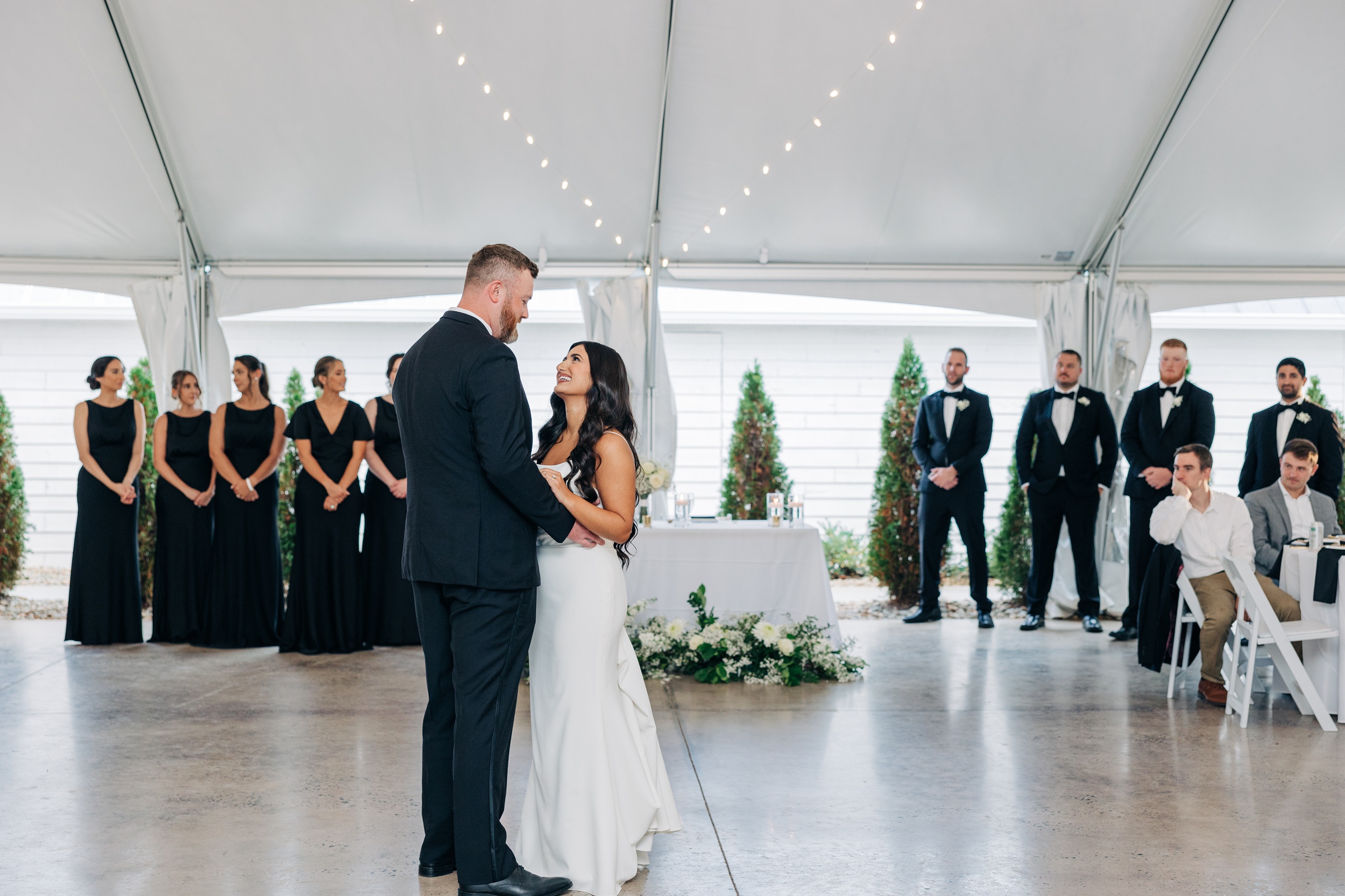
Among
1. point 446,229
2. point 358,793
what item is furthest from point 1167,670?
point 446,229

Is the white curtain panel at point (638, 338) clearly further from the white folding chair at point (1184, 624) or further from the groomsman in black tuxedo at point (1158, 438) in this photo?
the white folding chair at point (1184, 624)

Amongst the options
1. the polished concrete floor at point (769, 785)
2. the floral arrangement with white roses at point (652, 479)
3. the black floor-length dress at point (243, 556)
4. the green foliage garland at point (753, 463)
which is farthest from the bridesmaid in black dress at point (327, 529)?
the green foliage garland at point (753, 463)

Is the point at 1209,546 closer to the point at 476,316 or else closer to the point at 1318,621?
the point at 1318,621

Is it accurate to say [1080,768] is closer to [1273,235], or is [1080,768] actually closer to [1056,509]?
[1056,509]

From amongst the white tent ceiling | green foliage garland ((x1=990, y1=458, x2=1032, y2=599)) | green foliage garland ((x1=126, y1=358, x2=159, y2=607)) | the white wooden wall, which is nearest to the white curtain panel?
the white tent ceiling

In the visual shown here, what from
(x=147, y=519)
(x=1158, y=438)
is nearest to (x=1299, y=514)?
(x=1158, y=438)

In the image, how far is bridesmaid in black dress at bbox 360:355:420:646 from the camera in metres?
6.09

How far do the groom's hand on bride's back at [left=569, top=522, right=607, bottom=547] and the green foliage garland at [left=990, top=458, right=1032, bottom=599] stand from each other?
586 cm

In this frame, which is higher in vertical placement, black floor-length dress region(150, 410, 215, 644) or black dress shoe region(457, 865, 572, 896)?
black floor-length dress region(150, 410, 215, 644)

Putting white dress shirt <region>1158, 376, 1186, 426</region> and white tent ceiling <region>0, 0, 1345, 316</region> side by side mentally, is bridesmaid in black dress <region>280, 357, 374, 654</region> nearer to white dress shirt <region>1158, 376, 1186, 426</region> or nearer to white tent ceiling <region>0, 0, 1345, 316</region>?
white tent ceiling <region>0, 0, 1345, 316</region>

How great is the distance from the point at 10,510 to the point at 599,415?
6.91 metres

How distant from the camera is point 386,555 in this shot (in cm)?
614

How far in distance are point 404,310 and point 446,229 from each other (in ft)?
8.16

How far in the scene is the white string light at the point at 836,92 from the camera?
5637mm
